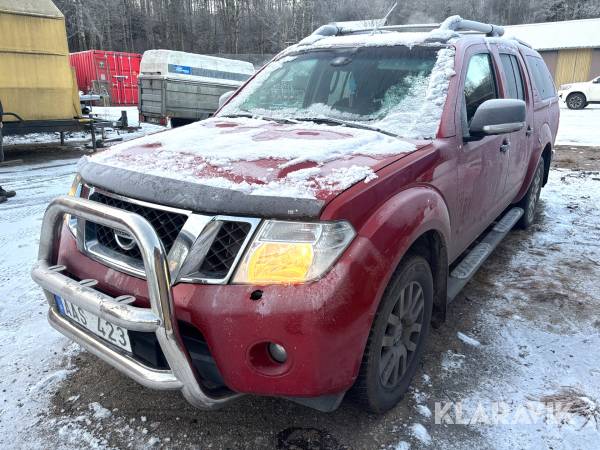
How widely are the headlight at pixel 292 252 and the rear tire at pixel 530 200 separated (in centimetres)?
366

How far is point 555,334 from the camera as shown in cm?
292

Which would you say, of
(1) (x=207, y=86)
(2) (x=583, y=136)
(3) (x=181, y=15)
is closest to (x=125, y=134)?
(1) (x=207, y=86)

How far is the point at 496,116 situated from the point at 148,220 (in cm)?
198

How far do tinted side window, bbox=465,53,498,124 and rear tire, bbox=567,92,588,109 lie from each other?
73.8ft

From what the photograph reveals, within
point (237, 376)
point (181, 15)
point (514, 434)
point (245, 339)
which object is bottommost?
point (514, 434)

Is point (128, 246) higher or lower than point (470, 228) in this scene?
higher

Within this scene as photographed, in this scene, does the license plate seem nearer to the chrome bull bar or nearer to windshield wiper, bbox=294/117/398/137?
the chrome bull bar

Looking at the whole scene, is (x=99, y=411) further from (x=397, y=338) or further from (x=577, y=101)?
(x=577, y=101)

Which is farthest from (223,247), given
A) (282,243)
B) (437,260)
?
(437,260)

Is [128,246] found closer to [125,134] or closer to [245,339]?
[245,339]

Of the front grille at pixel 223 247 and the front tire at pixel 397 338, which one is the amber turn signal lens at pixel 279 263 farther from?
the front tire at pixel 397 338

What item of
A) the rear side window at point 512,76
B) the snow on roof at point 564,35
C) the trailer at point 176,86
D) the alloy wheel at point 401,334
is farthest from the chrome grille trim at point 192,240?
the snow on roof at point 564,35

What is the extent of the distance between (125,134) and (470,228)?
12.1 m

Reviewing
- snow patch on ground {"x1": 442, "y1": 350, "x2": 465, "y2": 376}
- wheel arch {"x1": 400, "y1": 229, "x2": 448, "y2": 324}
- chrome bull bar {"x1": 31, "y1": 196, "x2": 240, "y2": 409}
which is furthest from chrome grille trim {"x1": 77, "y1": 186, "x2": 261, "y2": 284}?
snow patch on ground {"x1": 442, "y1": 350, "x2": 465, "y2": 376}
